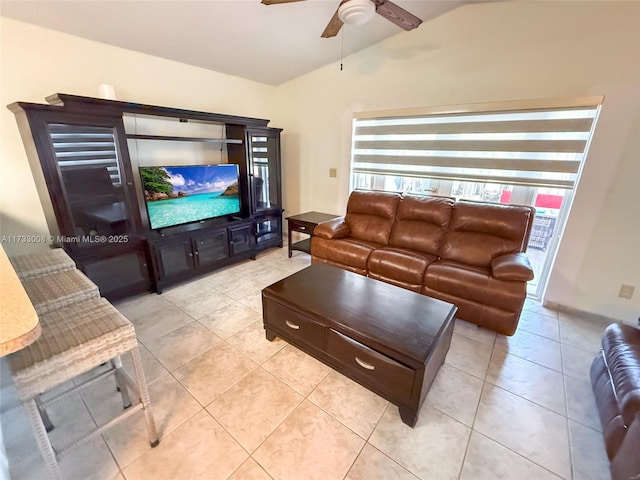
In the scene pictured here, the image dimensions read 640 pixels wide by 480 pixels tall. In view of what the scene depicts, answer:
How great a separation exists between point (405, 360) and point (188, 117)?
2.80m

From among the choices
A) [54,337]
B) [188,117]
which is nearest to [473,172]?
[188,117]

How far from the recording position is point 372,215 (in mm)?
3172

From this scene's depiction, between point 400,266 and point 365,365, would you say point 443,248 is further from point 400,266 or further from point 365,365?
point 365,365

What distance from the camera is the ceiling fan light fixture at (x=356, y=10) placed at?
155cm

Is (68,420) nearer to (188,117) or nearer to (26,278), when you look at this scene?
(26,278)

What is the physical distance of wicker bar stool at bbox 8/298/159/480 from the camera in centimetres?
95

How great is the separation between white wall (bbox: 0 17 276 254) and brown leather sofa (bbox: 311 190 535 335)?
2.30 metres

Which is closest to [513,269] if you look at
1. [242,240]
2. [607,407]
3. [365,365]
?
[607,407]

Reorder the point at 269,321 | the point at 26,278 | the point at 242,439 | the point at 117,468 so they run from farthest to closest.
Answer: the point at 269,321 < the point at 26,278 < the point at 242,439 < the point at 117,468

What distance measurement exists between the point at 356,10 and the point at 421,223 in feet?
6.27

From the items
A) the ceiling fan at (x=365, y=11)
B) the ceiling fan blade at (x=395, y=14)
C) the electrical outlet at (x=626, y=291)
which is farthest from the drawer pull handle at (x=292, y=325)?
the electrical outlet at (x=626, y=291)

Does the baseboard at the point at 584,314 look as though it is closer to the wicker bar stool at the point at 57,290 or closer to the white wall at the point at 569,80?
the white wall at the point at 569,80

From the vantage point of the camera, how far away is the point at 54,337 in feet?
3.51

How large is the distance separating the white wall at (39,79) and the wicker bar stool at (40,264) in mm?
833
